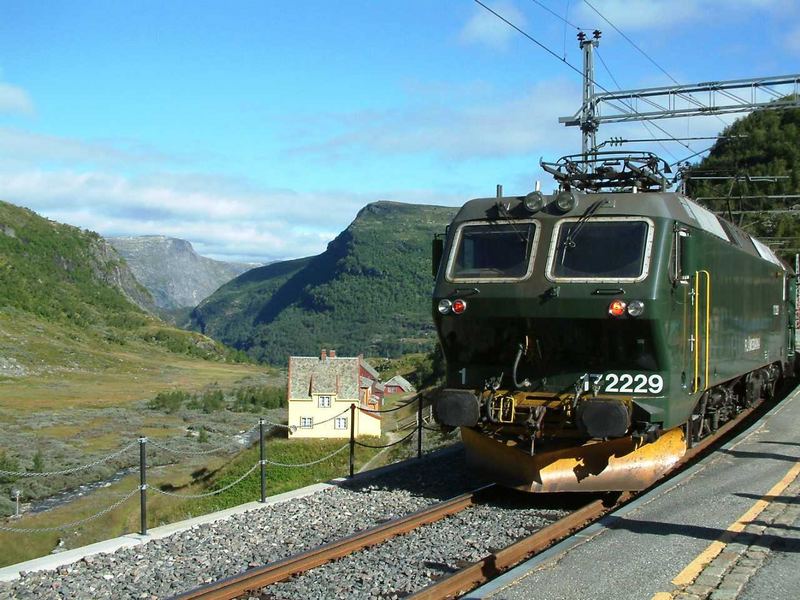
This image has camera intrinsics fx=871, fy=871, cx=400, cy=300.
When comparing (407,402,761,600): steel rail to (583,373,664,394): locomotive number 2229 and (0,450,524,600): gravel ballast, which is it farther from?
(583,373,664,394): locomotive number 2229

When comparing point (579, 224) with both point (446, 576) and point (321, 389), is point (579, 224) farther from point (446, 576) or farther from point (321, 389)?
point (321, 389)

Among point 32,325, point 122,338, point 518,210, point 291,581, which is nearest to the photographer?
point 291,581

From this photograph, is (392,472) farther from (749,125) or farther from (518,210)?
(749,125)

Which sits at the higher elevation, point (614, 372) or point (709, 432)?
point (614, 372)

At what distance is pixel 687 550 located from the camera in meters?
7.17

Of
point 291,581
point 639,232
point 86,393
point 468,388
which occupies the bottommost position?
point 86,393

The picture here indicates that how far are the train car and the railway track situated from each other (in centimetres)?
48

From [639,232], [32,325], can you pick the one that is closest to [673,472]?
[639,232]

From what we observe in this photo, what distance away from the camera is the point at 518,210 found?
10.3 m

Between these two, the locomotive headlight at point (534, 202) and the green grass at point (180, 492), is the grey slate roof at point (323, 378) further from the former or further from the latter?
the locomotive headlight at point (534, 202)

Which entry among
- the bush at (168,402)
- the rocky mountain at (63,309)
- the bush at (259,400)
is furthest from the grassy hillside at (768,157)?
the rocky mountain at (63,309)

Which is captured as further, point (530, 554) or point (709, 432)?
point (709, 432)

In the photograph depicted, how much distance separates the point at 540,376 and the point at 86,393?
92440 millimetres

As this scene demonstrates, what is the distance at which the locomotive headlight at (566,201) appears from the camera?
32.5 feet
